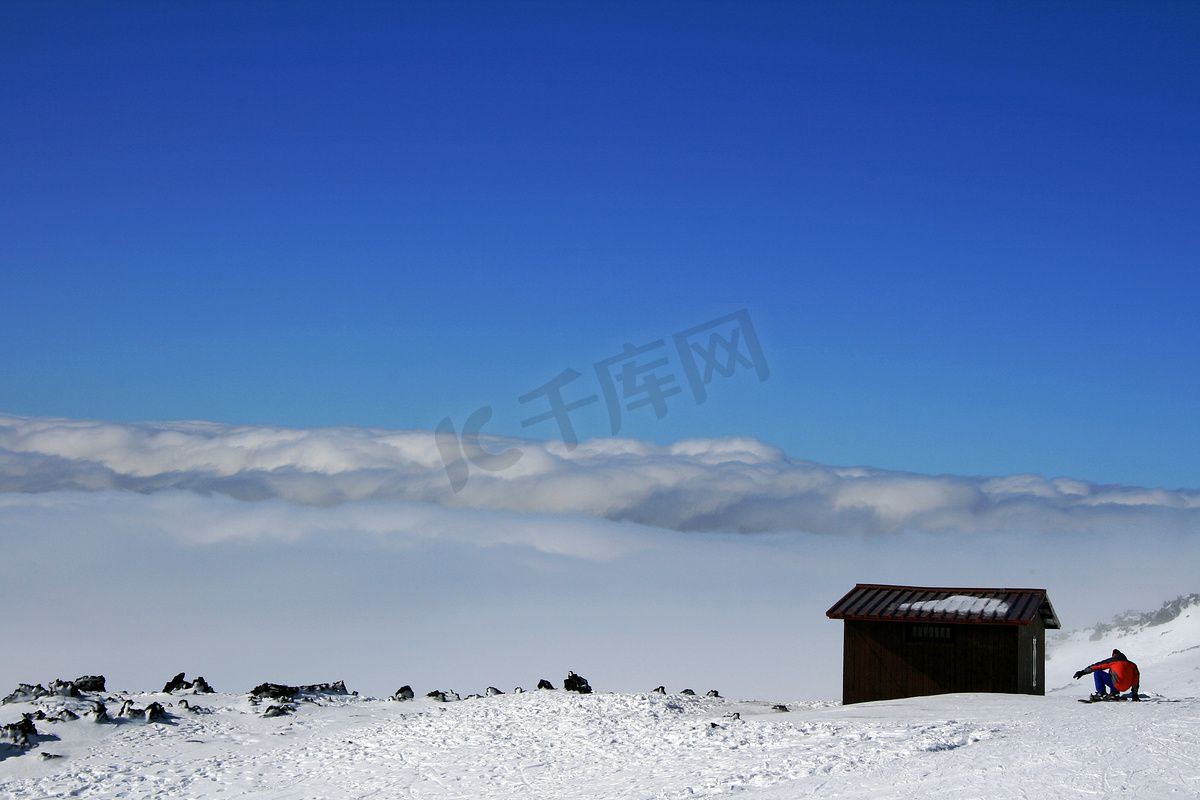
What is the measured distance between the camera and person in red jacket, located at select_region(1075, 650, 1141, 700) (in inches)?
909

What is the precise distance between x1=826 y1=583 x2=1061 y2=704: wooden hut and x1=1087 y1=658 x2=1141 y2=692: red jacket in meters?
2.59

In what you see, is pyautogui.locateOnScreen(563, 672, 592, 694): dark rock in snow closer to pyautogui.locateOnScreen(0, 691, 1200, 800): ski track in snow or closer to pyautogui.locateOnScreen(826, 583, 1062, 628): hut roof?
pyautogui.locateOnScreen(0, 691, 1200, 800): ski track in snow

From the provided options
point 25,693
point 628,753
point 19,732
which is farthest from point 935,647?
point 25,693

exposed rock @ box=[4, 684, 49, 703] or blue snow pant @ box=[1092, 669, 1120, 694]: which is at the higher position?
blue snow pant @ box=[1092, 669, 1120, 694]

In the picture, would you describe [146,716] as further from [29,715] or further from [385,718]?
[385,718]

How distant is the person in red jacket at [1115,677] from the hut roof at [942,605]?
8.36 feet

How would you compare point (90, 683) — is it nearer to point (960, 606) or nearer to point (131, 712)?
point (131, 712)

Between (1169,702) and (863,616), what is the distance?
292 inches

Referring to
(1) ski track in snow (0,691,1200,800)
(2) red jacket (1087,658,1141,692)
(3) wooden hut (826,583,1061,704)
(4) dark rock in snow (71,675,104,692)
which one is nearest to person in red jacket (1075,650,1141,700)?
(2) red jacket (1087,658,1141,692)

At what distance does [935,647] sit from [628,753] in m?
12.3

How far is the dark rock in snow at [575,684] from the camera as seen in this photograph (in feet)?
84.7

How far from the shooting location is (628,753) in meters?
17.9

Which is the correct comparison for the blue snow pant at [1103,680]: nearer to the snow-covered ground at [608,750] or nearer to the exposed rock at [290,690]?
the snow-covered ground at [608,750]

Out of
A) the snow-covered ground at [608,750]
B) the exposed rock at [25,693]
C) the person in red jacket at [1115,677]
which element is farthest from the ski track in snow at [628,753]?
the exposed rock at [25,693]
